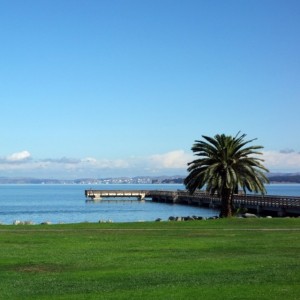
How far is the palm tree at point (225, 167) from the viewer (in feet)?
151

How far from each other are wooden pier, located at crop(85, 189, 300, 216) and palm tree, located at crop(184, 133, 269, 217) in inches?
263

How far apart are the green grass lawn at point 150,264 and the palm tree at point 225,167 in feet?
49.4

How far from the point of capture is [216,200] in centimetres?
10106

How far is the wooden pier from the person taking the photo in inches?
2773

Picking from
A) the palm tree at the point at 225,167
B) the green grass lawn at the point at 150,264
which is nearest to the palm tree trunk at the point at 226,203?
the palm tree at the point at 225,167

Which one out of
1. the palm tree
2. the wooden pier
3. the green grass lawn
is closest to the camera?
the green grass lawn

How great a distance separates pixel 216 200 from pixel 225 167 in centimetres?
5570

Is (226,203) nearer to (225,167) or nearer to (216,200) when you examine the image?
(225,167)

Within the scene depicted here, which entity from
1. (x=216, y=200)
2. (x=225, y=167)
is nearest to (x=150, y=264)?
(x=225, y=167)

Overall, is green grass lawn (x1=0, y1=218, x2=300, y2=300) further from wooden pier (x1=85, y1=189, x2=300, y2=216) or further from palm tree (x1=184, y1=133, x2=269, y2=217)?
wooden pier (x1=85, y1=189, x2=300, y2=216)

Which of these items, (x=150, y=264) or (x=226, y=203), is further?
(x=226, y=203)

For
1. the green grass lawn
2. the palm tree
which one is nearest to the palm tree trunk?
the palm tree

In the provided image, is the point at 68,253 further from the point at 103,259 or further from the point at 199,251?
the point at 199,251

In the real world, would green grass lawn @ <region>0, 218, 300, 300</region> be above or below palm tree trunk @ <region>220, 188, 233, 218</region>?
below
